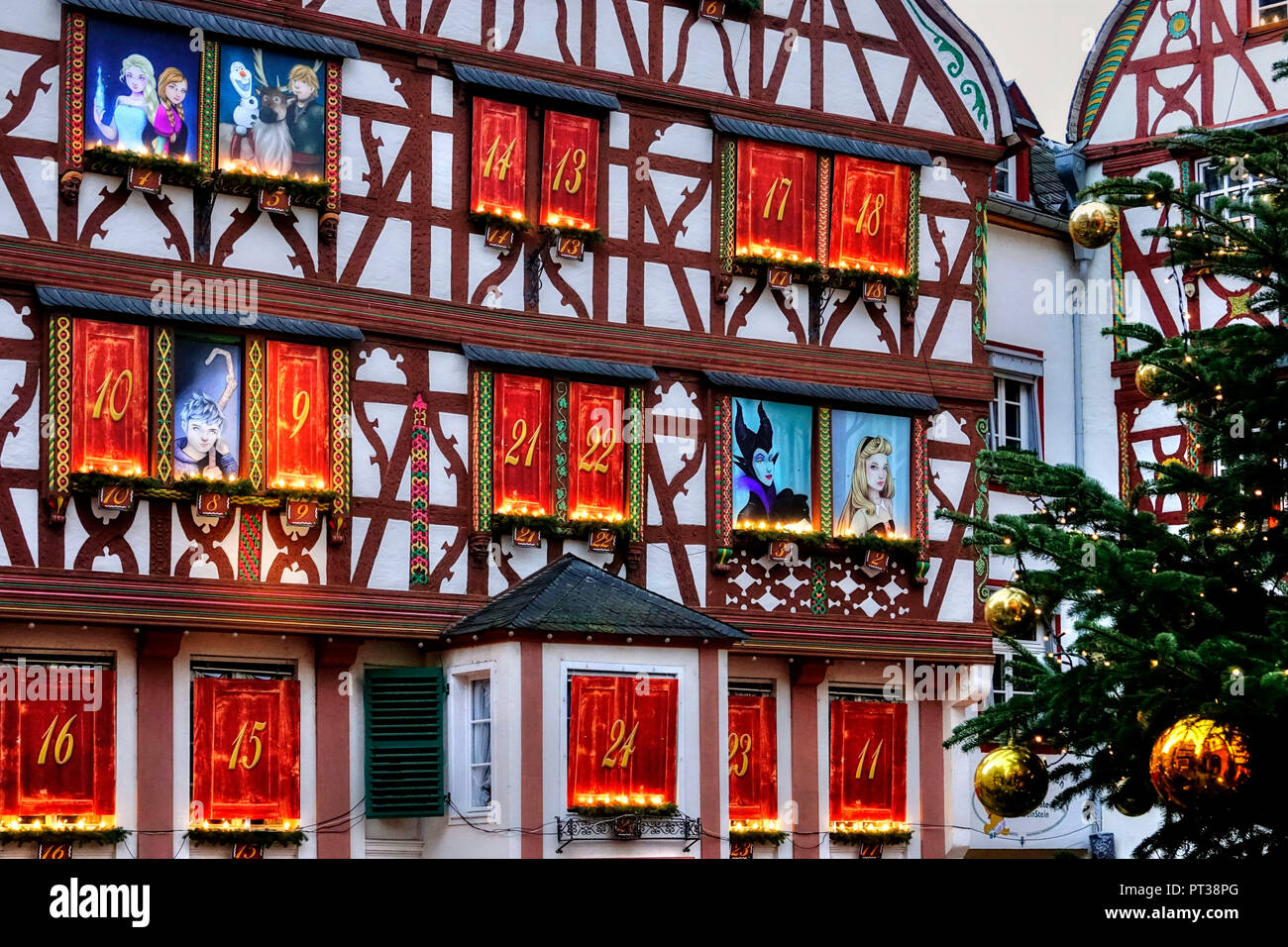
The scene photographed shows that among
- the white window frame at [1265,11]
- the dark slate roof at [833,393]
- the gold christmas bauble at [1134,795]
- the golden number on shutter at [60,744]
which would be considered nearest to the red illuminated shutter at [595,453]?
the dark slate roof at [833,393]

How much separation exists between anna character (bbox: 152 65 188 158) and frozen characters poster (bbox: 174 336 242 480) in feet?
5.70

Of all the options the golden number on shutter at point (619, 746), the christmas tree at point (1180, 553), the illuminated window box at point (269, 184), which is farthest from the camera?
the golden number on shutter at point (619, 746)

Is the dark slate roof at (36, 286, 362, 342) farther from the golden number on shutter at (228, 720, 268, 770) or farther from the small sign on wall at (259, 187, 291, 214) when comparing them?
the golden number on shutter at (228, 720, 268, 770)

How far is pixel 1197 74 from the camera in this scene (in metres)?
27.5

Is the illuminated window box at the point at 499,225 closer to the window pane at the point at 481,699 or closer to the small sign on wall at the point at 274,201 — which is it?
the small sign on wall at the point at 274,201

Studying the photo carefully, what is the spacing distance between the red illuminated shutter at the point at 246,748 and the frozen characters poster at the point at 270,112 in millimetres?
4808

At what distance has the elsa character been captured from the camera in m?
19.7

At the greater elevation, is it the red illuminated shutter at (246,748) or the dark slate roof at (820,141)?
the dark slate roof at (820,141)

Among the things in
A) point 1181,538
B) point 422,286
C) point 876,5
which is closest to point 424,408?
point 422,286

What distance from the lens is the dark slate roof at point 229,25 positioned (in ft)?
64.7

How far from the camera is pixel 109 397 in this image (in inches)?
766

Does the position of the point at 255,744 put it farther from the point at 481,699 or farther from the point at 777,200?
the point at 777,200

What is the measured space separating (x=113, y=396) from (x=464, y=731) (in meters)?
4.52

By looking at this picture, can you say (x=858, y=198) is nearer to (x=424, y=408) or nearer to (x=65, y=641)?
(x=424, y=408)
